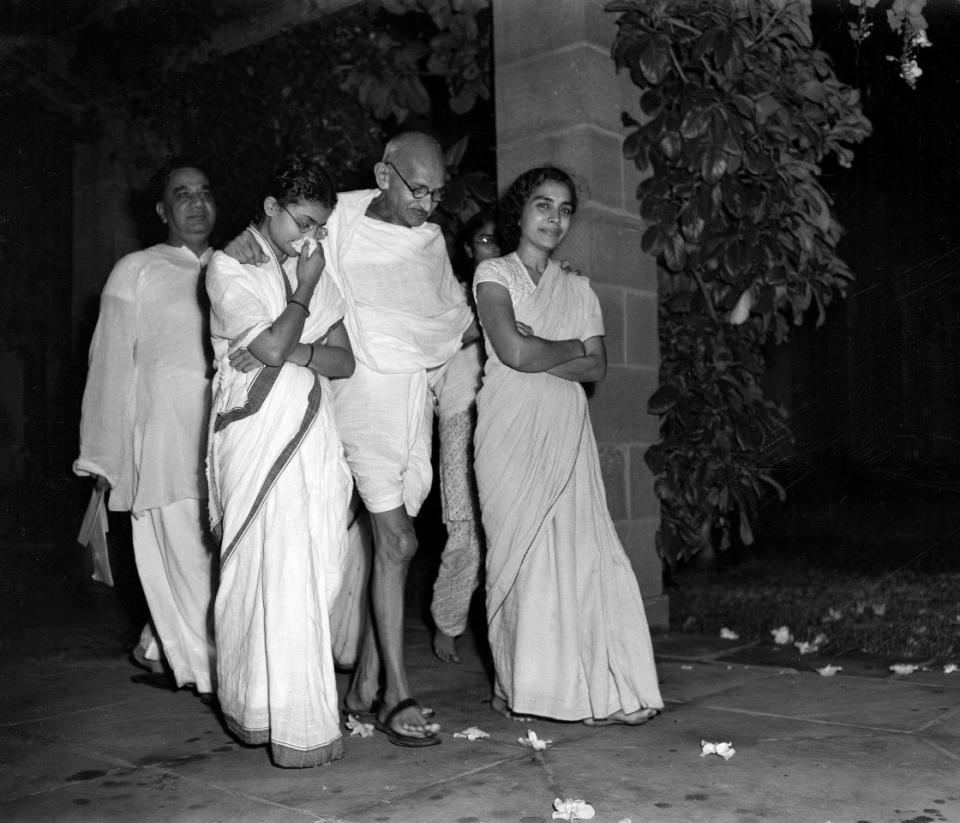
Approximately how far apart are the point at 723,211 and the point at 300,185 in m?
2.56

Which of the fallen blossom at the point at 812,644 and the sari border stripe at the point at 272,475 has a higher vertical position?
the sari border stripe at the point at 272,475

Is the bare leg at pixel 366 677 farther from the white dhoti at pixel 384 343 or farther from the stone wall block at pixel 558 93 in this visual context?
the stone wall block at pixel 558 93

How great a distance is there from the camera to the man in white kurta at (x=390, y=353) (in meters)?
3.53

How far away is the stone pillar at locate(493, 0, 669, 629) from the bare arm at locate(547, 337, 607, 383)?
105 cm

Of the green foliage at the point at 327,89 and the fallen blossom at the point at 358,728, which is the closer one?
the fallen blossom at the point at 358,728

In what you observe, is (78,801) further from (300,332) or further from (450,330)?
(450,330)

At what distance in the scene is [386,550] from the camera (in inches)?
139

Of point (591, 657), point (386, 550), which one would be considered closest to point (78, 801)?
point (386, 550)

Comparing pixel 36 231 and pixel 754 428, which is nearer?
pixel 754 428

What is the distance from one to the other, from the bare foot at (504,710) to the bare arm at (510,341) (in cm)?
109

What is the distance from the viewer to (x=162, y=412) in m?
4.21

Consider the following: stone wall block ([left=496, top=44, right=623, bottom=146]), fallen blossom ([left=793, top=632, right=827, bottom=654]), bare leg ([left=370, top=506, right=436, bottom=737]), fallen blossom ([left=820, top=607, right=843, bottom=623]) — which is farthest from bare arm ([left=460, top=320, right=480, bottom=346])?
A: fallen blossom ([left=820, top=607, right=843, bottom=623])

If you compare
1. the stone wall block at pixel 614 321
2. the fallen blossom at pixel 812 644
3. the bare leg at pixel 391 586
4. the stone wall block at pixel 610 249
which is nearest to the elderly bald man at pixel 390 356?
the bare leg at pixel 391 586

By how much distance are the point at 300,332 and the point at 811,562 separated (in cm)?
515
